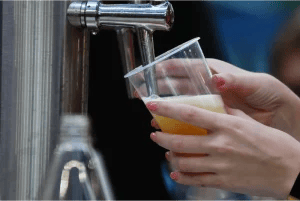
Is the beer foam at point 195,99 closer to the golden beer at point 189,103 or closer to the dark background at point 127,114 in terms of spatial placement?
the golden beer at point 189,103

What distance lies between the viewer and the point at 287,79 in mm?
1028

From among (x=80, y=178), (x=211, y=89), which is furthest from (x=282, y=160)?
(x=80, y=178)

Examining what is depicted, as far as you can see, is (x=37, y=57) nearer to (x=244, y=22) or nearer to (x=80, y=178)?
(x=80, y=178)

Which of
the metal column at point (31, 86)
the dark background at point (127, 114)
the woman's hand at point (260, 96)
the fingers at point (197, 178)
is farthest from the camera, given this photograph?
the dark background at point (127, 114)

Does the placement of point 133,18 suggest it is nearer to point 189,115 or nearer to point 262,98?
point 189,115

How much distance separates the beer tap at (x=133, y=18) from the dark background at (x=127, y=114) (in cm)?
25

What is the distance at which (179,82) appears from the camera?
51 centimetres

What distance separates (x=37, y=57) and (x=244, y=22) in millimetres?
694

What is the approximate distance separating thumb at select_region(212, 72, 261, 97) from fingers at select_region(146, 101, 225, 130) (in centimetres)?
12

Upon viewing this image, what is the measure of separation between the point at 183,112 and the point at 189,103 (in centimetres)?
3

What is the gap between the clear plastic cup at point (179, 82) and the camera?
500mm

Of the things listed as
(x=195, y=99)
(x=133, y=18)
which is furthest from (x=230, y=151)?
(x=133, y=18)

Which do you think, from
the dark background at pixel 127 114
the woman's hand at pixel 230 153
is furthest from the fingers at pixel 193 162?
the dark background at pixel 127 114

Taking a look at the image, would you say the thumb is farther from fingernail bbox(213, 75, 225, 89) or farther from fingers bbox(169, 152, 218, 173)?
fingers bbox(169, 152, 218, 173)
